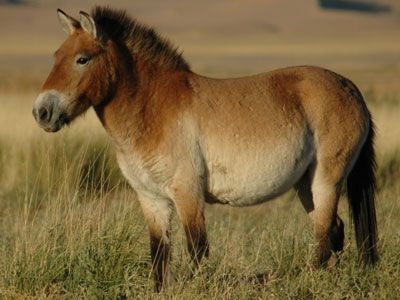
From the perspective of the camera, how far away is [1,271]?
21.0ft

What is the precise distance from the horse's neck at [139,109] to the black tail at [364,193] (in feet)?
6.12

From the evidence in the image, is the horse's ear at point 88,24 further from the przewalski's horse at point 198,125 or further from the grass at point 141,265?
the grass at point 141,265

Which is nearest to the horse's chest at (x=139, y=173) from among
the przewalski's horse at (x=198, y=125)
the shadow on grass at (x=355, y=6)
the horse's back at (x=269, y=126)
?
the przewalski's horse at (x=198, y=125)

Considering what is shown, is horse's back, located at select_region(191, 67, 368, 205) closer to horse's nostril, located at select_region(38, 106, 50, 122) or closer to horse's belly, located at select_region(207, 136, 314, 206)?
horse's belly, located at select_region(207, 136, 314, 206)

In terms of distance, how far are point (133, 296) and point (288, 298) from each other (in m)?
1.22

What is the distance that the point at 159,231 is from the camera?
21.9 ft

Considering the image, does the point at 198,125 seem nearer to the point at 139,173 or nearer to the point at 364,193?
the point at 139,173

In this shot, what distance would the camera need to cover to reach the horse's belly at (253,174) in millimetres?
6570

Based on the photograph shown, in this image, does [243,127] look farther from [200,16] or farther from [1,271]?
[200,16]

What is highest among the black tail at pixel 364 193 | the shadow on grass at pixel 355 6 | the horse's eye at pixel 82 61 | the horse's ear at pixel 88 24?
the horse's ear at pixel 88 24

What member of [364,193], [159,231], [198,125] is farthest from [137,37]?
[364,193]

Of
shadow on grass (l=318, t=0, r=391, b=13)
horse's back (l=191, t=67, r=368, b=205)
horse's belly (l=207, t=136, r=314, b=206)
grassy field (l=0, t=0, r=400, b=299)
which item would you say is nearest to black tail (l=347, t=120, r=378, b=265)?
grassy field (l=0, t=0, r=400, b=299)

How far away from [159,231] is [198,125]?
954 millimetres

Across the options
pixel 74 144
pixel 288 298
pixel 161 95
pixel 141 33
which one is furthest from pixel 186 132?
pixel 74 144
